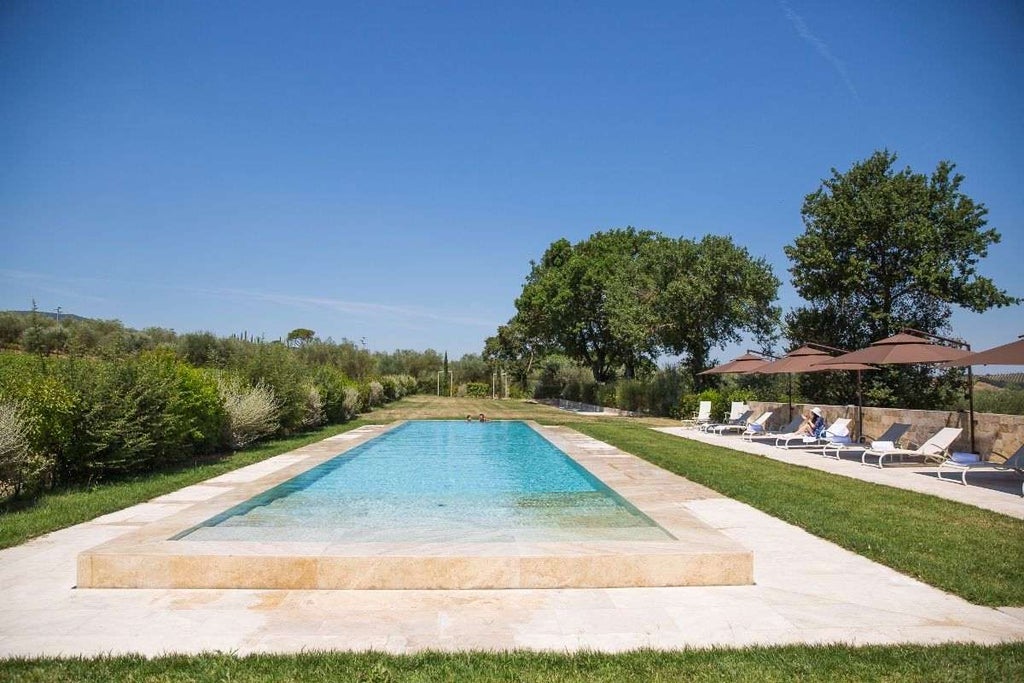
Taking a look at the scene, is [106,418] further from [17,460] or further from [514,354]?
[514,354]

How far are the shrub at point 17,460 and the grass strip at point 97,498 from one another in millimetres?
354

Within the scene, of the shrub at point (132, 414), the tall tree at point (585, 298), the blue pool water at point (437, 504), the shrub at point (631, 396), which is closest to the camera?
the blue pool water at point (437, 504)

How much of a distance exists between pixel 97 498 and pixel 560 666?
726 cm

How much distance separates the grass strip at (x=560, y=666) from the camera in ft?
11.6

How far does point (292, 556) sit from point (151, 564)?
1.04 m

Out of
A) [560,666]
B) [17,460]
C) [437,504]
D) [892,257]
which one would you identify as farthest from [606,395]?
[560,666]

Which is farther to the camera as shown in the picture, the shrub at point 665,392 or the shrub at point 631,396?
the shrub at point 631,396

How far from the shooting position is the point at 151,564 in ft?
16.6

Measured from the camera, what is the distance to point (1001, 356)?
32.9ft

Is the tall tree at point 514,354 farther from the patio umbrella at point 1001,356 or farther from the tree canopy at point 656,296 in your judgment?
the patio umbrella at point 1001,356

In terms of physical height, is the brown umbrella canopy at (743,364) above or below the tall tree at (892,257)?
below

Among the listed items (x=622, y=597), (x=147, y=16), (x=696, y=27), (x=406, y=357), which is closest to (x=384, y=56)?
(x=147, y=16)

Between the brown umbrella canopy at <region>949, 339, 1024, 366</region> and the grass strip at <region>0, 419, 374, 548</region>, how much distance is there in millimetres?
11952

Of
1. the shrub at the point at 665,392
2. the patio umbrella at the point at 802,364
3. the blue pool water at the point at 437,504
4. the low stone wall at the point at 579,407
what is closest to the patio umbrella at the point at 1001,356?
the patio umbrella at the point at 802,364
